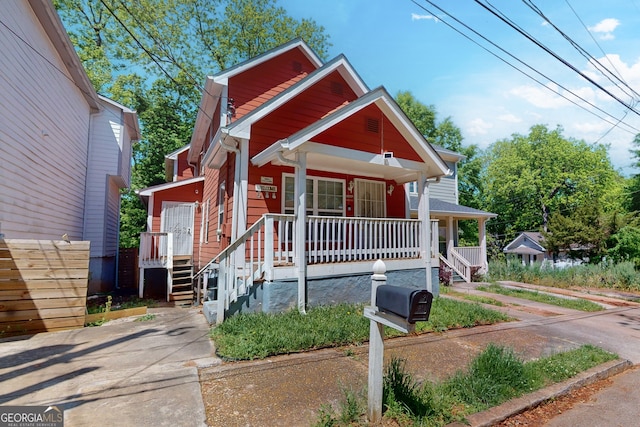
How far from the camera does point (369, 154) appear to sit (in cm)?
735

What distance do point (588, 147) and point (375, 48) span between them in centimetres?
3449

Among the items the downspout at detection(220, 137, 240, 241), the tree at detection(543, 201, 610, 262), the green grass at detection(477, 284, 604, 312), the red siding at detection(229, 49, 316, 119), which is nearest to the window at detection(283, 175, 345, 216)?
the downspout at detection(220, 137, 240, 241)

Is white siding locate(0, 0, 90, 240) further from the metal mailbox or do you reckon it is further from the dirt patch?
the dirt patch

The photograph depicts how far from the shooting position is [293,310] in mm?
5973

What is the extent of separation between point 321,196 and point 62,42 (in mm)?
8133

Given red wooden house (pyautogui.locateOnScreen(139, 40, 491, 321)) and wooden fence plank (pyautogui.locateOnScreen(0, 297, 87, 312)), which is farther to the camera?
red wooden house (pyautogui.locateOnScreen(139, 40, 491, 321))

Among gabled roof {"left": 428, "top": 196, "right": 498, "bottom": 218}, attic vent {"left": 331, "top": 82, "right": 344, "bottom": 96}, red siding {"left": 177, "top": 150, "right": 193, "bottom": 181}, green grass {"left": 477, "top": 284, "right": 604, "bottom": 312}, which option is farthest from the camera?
red siding {"left": 177, "top": 150, "right": 193, "bottom": 181}

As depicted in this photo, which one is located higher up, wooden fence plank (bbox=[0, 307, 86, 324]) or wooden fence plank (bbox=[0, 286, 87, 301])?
wooden fence plank (bbox=[0, 286, 87, 301])

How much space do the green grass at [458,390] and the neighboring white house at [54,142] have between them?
771 cm

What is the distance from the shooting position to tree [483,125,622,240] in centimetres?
3048

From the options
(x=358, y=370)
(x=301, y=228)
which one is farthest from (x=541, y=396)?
(x=301, y=228)

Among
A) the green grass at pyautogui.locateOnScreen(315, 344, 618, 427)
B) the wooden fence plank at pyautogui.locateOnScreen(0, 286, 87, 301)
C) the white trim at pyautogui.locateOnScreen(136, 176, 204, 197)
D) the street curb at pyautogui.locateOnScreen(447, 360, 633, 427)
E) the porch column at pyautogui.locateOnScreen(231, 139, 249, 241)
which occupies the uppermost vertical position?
the white trim at pyautogui.locateOnScreen(136, 176, 204, 197)

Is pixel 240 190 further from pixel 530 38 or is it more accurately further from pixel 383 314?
pixel 530 38

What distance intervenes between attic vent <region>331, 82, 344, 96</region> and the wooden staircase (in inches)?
275
